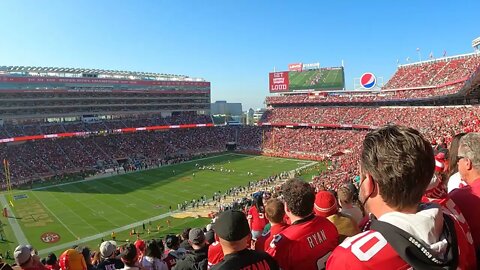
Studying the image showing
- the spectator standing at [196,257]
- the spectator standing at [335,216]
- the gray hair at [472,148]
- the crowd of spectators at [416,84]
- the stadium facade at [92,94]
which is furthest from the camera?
the stadium facade at [92,94]

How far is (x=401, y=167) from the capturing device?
196 centimetres

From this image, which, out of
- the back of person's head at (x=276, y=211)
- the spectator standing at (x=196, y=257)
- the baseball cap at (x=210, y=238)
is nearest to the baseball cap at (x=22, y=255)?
the spectator standing at (x=196, y=257)

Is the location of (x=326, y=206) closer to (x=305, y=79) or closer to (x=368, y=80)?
(x=368, y=80)

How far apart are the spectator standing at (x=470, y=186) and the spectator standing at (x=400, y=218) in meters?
0.93

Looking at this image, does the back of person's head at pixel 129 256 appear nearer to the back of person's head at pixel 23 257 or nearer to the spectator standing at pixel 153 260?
the spectator standing at pixel 153 260

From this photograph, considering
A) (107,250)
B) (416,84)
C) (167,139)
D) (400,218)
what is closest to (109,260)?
(107,250)

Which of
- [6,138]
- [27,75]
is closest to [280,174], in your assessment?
[6,138]

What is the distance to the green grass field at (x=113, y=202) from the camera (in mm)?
26062

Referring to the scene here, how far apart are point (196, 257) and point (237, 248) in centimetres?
191

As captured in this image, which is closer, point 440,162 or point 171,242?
point 440,162

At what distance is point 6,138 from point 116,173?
17077 mm

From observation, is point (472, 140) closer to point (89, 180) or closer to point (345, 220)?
point (345, 220)

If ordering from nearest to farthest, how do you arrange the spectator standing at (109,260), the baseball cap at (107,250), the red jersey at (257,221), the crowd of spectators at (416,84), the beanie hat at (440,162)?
the beanie hat at (440,162)
the spectator standing at (109,260)
the baseball cap at (107,250)
the red jersey at (257,221)
the crowd of spectators at (416,84)

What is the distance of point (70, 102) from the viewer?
60.3 m
